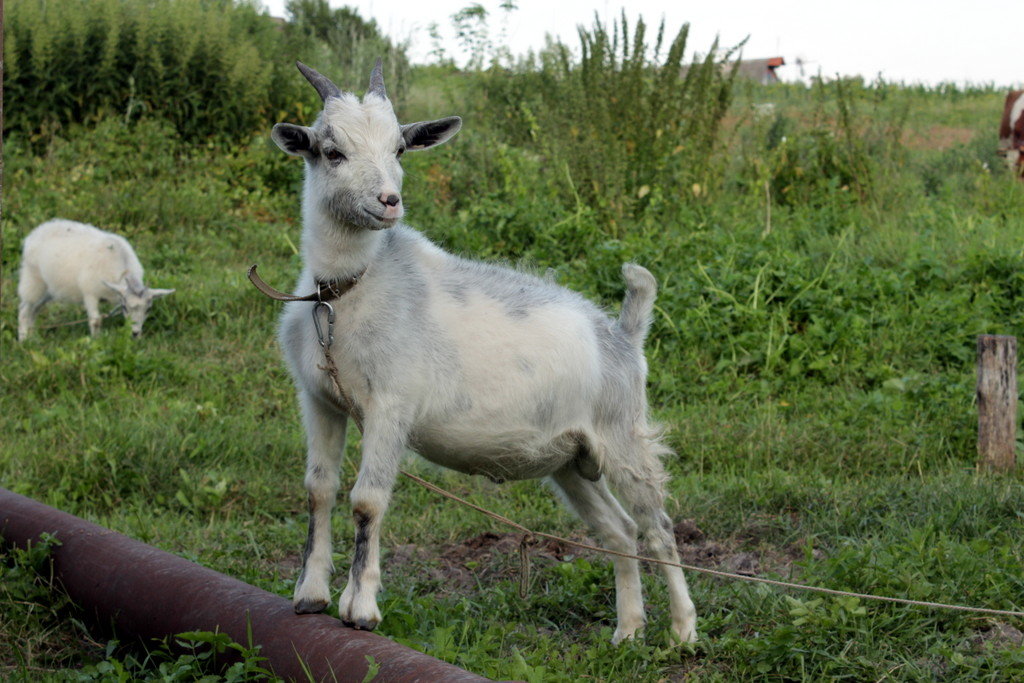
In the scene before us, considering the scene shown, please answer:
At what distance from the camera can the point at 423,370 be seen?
139 inches

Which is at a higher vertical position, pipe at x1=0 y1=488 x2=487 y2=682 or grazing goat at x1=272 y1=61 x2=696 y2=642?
grazing goat at x1=272 y1=61 x2=696 y2=642

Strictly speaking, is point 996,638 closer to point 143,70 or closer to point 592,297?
point 592,297

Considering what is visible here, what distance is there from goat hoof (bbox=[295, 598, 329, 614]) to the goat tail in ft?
5.45

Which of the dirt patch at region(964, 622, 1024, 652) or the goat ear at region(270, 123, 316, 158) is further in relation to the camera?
the dirt patch at region(964, 622, 1024, 652)

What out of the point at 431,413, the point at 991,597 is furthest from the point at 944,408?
the point at 431,413

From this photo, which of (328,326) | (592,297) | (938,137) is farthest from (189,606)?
(938,137)

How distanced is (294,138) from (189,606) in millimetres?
1622

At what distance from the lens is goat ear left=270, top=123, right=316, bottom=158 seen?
11.1 ft

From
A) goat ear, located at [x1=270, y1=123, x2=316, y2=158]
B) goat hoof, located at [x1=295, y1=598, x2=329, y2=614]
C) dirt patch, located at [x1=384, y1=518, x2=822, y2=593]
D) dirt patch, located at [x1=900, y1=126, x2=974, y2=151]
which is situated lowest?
dirt patch, located at [x1=384, y1=518, x2=822, y2=593]

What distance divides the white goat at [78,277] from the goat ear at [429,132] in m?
5.35

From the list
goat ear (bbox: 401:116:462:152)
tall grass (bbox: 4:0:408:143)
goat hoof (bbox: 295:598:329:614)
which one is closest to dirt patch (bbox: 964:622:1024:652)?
goat hoof (bbox: 295:598:329:614)

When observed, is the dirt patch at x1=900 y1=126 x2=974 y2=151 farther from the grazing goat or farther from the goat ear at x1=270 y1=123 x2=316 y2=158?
the goat ear at x1=270 y1=123 x2=316 y2=158

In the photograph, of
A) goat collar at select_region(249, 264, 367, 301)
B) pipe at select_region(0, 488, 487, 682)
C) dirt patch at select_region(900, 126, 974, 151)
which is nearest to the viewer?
pipe at select_region(0, 488, 487, 682)

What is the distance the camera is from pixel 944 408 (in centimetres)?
636
